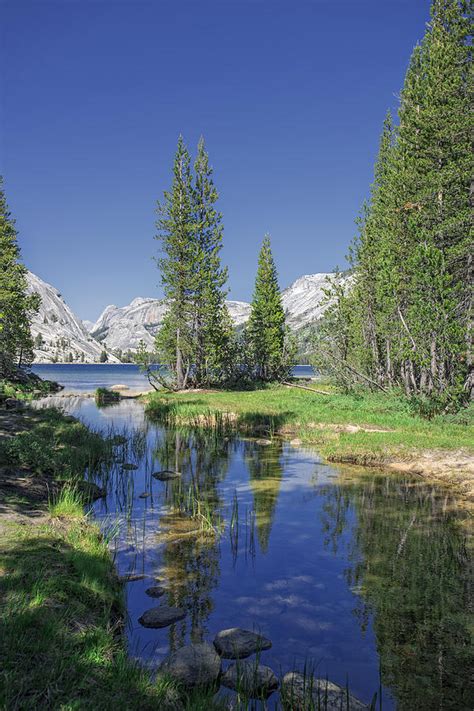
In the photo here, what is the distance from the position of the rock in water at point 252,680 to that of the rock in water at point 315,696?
25 centimetres

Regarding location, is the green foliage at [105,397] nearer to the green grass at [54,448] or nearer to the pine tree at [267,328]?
the pine tree at [267,328]

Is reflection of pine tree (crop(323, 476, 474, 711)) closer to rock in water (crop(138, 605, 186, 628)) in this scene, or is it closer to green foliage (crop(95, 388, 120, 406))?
rock in water (crop(138, 605, 186, 628))

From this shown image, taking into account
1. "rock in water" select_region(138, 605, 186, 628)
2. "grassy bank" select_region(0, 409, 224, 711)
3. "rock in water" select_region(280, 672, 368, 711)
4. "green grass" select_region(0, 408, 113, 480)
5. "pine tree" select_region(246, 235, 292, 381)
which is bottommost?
"rock in water" select_region(138, 605, 186, 628)

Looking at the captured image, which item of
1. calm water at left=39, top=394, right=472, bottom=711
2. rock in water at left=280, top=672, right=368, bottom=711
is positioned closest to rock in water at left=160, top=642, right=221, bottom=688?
calm water at left=39, top=394, right=472, bottom=711

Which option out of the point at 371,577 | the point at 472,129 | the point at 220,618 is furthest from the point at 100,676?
the point at 472,129

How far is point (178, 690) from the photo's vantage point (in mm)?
5566

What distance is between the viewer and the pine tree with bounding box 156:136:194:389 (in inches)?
1880

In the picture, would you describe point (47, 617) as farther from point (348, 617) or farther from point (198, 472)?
point (198, 472)

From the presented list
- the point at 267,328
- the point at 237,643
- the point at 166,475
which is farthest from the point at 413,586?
the point at 267,328

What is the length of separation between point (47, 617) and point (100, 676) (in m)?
1.23

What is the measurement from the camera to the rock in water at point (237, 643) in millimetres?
6602

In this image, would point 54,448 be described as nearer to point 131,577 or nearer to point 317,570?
point 131,577

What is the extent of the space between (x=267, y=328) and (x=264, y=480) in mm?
45970

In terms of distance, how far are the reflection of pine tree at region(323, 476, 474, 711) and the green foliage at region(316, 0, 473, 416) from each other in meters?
11.7
